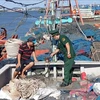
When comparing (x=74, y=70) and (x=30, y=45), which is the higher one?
(x=30, y=45)

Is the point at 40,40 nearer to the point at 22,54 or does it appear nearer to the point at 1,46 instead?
the point at 1,46

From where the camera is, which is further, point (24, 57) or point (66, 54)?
point (24, 57)

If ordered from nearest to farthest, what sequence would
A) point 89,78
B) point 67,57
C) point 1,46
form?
point 67,57
point 89,78
point 1,46

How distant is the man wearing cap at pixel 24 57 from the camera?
8930 mm

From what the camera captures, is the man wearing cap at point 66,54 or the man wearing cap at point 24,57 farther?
the man wearing cap at point 24,57

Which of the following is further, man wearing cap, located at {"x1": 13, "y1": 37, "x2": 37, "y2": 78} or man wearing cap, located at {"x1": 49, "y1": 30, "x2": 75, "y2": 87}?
man wearing cap, located at {"x1": 13, "y1": 37, "x2": 37, "y2": 78}

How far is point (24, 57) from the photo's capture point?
9.20 meters

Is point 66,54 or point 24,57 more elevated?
point 66,54

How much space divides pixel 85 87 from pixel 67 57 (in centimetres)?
97

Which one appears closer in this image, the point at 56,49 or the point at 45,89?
the point at 45,89

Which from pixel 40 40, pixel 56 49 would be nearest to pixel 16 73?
pixel 56 49

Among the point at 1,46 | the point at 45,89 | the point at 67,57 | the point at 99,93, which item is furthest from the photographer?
the point at 1,46

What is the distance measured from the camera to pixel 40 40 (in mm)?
22031

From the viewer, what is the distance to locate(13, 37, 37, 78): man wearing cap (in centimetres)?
893
